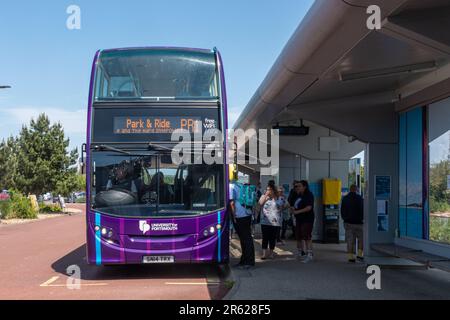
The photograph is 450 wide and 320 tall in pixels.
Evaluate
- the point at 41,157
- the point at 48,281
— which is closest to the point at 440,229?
the point at 48,281

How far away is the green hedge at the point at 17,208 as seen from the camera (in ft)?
96.0

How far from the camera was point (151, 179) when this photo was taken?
10.1 m

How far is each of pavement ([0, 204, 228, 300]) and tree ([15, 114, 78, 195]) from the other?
20746 mm

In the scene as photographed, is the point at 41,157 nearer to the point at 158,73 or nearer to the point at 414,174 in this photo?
the point at 158,73

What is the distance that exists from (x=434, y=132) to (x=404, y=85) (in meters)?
1.52

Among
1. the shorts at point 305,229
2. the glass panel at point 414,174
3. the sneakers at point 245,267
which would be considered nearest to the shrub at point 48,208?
the shorts at point 305,229

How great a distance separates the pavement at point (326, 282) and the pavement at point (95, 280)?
1.88 ft

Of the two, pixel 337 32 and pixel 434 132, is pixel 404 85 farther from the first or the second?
pixel 337 32

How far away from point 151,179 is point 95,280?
2.05 metres

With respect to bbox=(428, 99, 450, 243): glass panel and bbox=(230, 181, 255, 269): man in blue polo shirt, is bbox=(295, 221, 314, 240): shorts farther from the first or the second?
bbox=(428, 99, 450, 243): glass panel

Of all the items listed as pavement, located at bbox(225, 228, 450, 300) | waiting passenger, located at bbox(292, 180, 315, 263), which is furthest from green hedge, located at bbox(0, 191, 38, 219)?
waiting passenger, located at bbox(292, 180, 315, 263)

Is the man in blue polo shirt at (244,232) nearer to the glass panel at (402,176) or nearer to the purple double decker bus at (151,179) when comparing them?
the purple double decker bus at (151,179)

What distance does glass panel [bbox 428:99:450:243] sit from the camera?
9664mm
